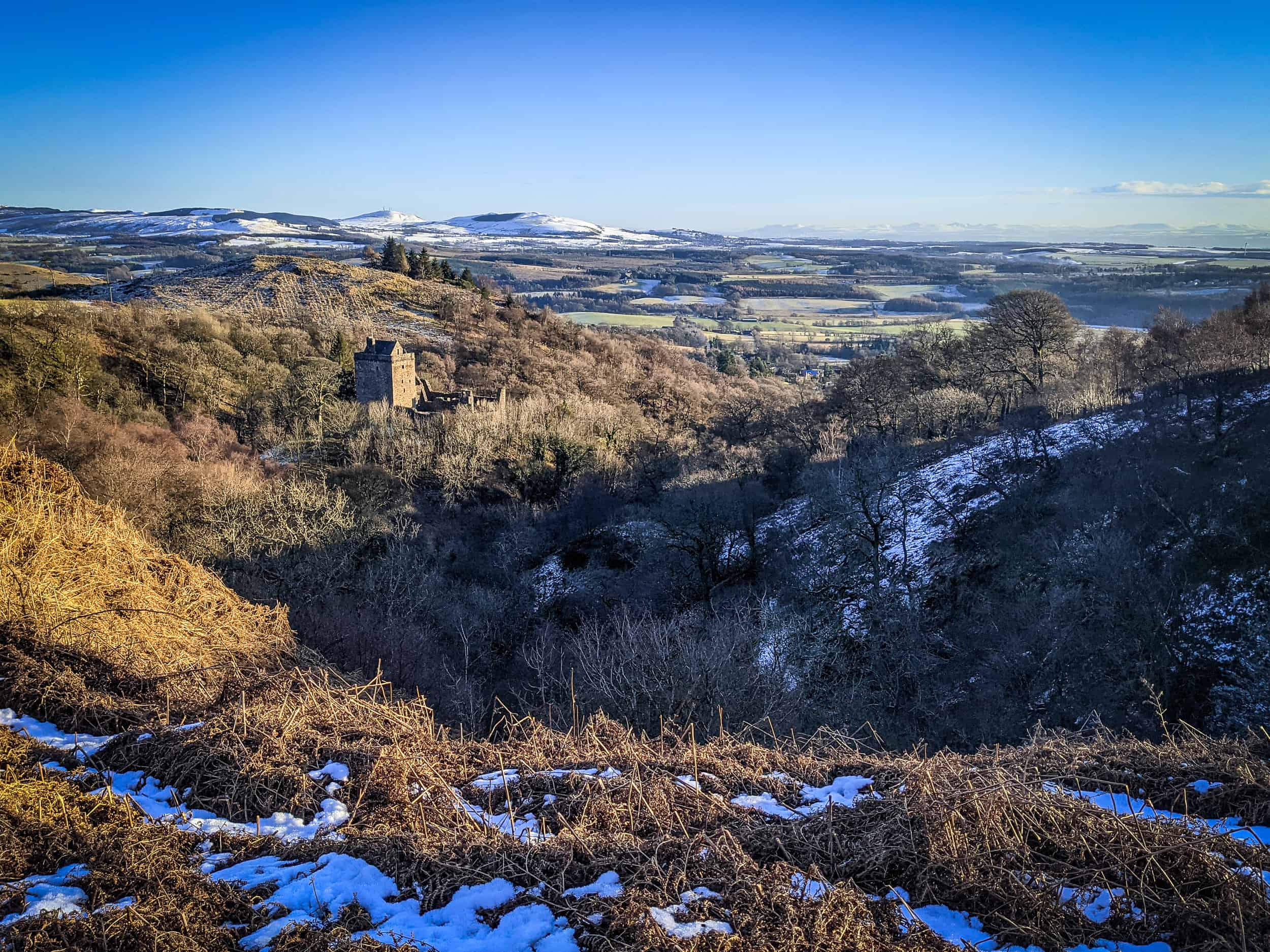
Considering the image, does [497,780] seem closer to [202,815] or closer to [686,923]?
[202,815]

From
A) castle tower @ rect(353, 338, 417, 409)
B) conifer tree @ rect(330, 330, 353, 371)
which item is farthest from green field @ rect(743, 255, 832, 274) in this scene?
castle tower @ rect(353, 338, 417, 409)

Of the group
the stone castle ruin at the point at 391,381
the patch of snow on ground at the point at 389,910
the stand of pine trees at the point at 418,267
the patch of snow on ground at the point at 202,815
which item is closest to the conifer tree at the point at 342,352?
the stone castle ruin at the point at 391,381

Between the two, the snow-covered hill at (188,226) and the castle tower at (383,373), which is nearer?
the castle tower at (383,373)

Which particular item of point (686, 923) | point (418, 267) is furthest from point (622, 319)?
point (686, 923)

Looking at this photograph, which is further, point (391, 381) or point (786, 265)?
point (786, 265)

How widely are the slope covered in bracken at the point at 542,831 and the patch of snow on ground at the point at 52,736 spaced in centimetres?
4

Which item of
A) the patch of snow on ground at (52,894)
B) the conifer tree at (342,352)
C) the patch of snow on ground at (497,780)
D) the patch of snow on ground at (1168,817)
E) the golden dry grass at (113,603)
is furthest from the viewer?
the conifer tree at (342,352)

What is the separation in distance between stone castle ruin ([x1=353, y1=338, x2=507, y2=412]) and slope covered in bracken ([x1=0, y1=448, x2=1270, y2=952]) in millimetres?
40427

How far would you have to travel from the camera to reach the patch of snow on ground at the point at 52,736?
524cm

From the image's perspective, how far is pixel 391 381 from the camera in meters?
47.3

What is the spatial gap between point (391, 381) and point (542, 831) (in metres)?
46.4

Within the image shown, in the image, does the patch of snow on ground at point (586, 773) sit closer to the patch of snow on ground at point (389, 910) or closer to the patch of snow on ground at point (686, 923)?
the patch of snow on ground at point (389, 910)

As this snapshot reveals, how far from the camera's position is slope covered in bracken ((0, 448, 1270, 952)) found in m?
3.52

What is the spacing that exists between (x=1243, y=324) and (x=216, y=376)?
5489 centimetres
